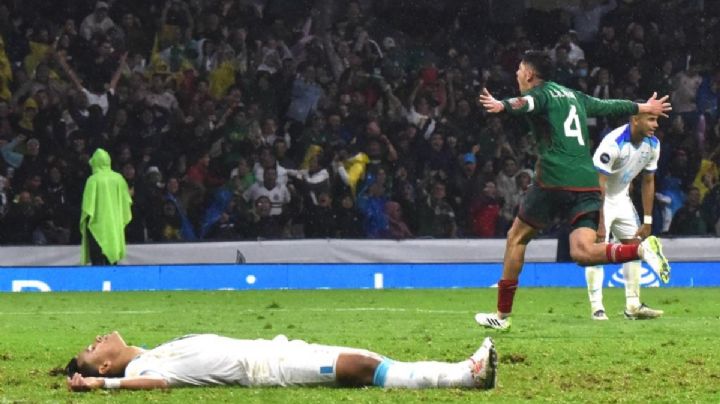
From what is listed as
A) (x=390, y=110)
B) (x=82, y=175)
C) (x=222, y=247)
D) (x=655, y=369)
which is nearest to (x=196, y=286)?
(x=222, y=247)

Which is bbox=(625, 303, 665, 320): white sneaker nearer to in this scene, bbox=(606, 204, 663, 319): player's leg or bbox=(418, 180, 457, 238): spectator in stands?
bbox=(606, 204, 663, 319): player's leg

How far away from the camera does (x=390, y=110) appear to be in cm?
2597

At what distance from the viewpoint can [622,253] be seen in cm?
1275

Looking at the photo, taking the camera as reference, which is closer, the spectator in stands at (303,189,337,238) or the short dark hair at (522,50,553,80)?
the short dark hair at (522,50,553,80)

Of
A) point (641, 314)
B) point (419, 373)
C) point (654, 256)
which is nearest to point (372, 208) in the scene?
point (641, 314)

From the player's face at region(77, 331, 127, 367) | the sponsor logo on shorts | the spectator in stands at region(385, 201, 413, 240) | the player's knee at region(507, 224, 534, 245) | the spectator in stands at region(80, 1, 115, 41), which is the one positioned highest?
the spectator in stands at region(80, 1, 115, 41)

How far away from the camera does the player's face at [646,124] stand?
49.3ft

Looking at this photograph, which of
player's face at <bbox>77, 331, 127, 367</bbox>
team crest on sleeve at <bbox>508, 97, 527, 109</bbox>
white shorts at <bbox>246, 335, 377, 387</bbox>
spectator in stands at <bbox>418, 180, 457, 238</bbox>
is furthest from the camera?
spectator in stands at <bbox>418, 180, 457, 238</bbox>

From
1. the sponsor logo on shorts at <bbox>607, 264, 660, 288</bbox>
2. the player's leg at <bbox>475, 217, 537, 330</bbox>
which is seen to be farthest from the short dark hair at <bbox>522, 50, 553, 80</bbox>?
the sponsor logo on shorts at <bbox>607, 264, 660, 288</bbox>

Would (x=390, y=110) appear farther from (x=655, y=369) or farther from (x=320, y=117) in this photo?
(x=655, y=369)

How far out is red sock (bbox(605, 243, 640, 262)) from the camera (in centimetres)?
1272

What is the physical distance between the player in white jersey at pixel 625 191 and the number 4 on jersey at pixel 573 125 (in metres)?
1.56

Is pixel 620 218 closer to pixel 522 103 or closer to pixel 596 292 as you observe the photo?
pixel 596 292

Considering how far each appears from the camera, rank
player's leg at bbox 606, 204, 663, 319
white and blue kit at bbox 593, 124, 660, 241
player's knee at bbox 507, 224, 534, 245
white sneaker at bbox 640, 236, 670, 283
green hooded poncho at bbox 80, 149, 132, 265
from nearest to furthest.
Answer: white sneaker at bbox 640, 236, 670, 283, player's knee at bbox 507, 224, 534, 245, white and blue kit at bbox 593, 124, 660, 241, player's leg at bbox 606, 204, 663, 319, green hooded poncho at bbox 80, 149, 132, 265
